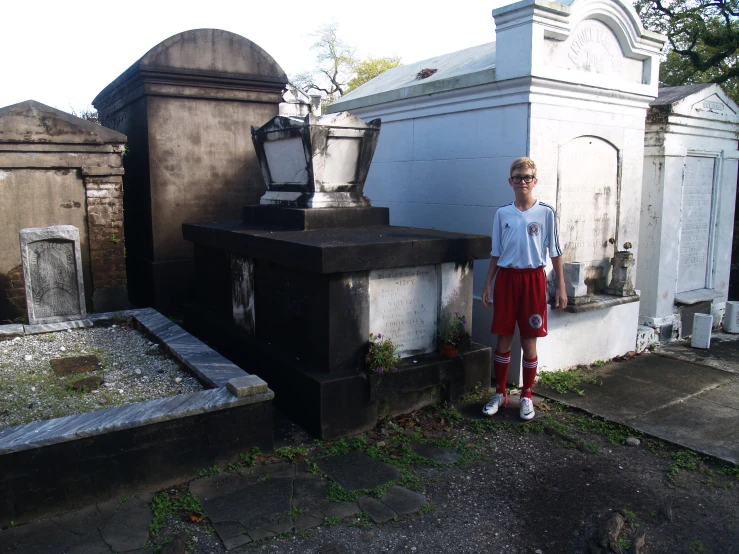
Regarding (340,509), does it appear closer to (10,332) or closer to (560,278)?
(560,278)

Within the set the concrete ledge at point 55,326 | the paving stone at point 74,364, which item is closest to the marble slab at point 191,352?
the concrete ledge at point 55,326

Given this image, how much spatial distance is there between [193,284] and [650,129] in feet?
17.7

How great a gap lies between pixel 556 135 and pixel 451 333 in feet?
6.46

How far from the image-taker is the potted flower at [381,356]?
4.10 meters

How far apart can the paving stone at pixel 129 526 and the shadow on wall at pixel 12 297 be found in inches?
154

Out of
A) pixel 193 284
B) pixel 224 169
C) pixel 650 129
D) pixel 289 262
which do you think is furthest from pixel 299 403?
pixel 650 129

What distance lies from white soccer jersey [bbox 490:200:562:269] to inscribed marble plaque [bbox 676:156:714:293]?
311cm

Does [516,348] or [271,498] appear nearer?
[271,498]

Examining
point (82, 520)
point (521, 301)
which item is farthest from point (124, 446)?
point (521, 301)

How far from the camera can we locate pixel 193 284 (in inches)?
285

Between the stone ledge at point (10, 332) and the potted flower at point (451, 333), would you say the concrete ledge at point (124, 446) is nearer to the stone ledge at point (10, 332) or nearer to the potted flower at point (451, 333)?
the potted flower at point (451, 333)

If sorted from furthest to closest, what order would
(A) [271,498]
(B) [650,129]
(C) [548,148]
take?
1. (B) [650,129]
2. (C) [548,148]
3. (A) [271,498]

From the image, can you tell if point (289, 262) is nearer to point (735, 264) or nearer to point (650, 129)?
point (650, 129)

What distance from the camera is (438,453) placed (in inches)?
152
